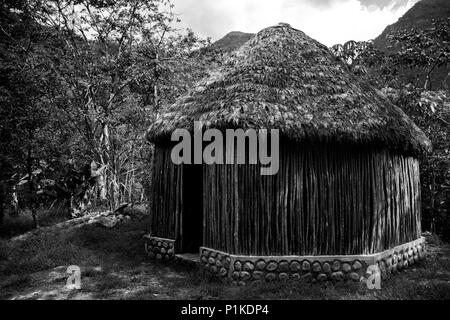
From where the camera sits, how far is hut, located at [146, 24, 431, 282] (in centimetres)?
713

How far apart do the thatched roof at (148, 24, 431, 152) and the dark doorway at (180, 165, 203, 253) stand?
1167 mm

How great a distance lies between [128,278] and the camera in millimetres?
7645

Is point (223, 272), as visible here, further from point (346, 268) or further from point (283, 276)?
point (346, 268)

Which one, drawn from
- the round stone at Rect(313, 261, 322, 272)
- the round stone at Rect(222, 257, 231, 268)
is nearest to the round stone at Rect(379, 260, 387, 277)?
the round stone at Rect(313, 261, 322, 272)

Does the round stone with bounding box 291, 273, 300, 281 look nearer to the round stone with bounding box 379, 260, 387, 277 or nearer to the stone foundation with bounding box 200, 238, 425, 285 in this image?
the stone foundation with bounding box 200, 238, 425, 285

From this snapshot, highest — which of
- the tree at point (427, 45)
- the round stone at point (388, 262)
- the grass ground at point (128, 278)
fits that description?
the tree at point (427, 45)

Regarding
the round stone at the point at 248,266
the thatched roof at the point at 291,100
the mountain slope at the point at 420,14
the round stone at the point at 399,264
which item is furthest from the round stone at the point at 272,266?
the mountain slope at the point at 420,14

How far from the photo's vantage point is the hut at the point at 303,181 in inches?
281

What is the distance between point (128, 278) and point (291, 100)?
4700 mm

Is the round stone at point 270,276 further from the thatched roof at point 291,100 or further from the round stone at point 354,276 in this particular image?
the thatched roof at point 291,100

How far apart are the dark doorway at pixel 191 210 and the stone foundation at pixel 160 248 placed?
9.9 inches

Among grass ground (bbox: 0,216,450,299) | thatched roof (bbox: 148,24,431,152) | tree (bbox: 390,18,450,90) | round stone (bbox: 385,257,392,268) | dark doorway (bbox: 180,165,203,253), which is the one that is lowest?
grass ground (bbox: 0,216,450,299)

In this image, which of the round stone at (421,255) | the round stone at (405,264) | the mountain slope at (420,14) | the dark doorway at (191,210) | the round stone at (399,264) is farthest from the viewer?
the mountain slope at (420,14)

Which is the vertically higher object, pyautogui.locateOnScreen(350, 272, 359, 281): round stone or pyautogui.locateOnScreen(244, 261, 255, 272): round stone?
pyautogui.locateOnScreen(244, 261, 255, 272): round stone
